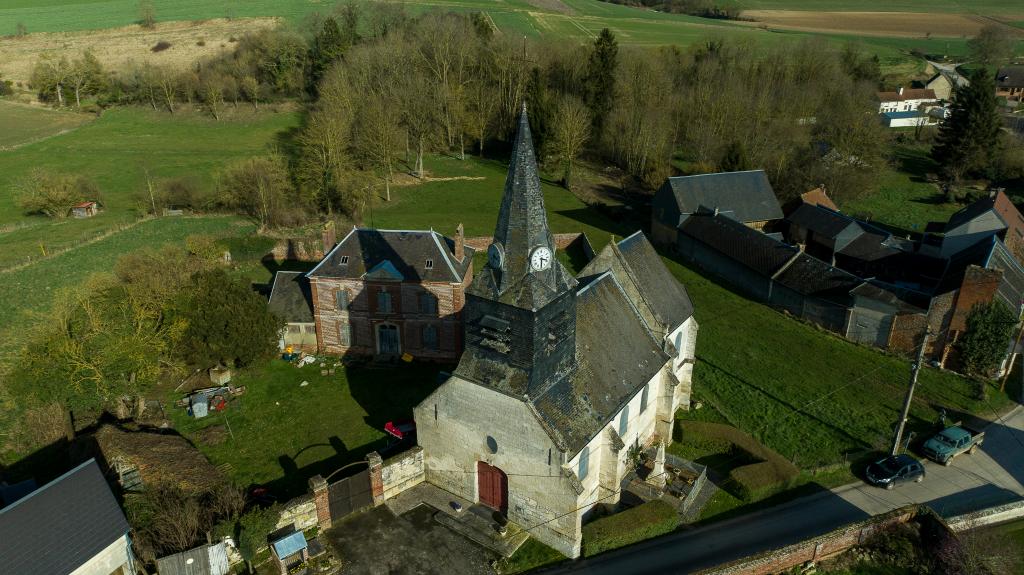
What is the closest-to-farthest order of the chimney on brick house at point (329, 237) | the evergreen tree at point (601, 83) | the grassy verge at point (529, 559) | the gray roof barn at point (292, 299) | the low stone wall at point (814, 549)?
1. the low stone wall at point (814, 549)
2. the grassy verge at point (529, 559)
3. the gray roof barn at point (292, 299)
4. the chimney on brick house at point (329, 237)
5. the evergreen tree at point (601, 83)

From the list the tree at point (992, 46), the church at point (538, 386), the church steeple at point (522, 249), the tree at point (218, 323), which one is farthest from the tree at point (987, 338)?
the tree at point (992, 46)

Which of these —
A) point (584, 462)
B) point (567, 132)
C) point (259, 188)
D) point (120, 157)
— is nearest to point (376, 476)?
point (584, 462)

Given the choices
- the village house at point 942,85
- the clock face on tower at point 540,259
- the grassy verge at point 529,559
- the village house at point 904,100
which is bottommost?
the grassy verge at point 529,559

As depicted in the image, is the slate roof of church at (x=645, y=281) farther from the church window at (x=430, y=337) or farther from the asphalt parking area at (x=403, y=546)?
the asphalt parking area at (x=403, y=546)

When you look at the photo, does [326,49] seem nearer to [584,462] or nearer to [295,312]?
[295,312]

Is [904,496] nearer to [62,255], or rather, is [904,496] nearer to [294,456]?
[294,456]

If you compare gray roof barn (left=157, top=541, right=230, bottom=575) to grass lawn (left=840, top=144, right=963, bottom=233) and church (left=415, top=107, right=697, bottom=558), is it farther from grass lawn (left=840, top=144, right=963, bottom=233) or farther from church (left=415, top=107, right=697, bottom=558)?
grass lawn (left=840, top=144, right=963, bottom=233)

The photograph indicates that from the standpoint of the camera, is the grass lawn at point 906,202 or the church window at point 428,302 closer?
the church window at point 428,302
